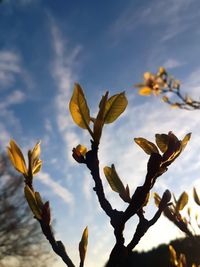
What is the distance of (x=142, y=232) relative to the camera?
731 millimetres

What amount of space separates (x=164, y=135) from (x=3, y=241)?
19.6 metres

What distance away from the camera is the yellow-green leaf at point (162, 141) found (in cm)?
74

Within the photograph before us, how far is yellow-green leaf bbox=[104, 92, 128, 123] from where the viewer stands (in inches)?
30.1

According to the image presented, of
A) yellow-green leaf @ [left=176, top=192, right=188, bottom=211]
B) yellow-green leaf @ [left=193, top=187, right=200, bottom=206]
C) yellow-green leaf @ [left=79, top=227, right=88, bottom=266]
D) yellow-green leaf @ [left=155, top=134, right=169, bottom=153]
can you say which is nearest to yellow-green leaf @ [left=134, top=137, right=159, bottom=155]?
yellow-green leaf @ [left=155, top=134, right=169, bottom=153]

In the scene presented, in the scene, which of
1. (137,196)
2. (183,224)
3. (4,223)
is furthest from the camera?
(4,223)

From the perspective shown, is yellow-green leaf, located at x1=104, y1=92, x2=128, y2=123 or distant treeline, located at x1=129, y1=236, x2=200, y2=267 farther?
distant treeline, located at x1=129, y1=236, x2=200, y2=267

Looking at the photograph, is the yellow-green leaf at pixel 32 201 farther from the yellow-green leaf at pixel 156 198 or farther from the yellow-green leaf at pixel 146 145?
the yellow-green leaf at pixel 156 198

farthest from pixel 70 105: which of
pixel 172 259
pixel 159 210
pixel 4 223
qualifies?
pixel 4 223

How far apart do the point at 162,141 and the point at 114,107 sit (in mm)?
128

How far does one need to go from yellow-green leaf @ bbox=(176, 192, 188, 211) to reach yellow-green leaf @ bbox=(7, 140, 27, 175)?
0.55 metres

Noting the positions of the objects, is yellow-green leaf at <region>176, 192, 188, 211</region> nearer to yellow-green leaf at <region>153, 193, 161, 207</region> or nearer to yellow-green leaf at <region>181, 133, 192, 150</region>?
yellow-green leaf at <region>153, 193, 161, 207</region>

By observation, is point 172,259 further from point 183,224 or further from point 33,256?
point 33,256

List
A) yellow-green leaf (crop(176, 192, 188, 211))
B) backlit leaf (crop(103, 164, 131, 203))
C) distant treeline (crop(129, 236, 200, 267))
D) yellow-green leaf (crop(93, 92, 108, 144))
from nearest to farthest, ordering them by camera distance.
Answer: yellow-green leaf (crop(93, 92, 108, 144)) < backlit leaf (crop(103, 164, 131, 203)) < yellow-green leaf (crop(176, 192, 188, 211)) < distant treeline (crop(129, 236, 200, 267))

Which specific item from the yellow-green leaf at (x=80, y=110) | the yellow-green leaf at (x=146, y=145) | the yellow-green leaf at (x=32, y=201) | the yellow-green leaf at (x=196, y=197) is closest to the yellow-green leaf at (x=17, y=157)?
the yellow-green leaf at (x=32, y=201)
